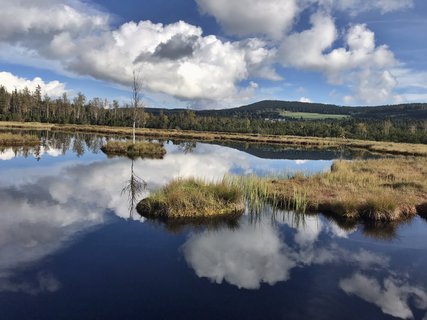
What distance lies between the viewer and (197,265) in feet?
41.9

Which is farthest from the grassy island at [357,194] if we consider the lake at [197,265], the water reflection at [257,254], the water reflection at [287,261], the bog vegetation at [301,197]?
the water reflection at [257,254]

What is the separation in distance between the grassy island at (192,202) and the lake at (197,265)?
85 centimetres

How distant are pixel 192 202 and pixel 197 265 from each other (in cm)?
592

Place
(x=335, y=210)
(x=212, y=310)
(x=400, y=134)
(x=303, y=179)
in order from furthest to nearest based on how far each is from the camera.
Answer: (x=400, y=134) < (x=303, y=179) < (x=335, y=210) < (x=212, y=310)

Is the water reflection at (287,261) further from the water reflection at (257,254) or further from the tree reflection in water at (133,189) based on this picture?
the tree reflection in water at (133,189)

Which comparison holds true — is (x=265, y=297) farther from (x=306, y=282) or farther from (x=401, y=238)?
(x=401, y=238)

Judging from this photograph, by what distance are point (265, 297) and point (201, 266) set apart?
266 cm

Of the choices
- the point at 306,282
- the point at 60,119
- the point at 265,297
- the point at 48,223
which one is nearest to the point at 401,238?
the point at 306,282

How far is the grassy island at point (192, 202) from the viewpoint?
1808cm

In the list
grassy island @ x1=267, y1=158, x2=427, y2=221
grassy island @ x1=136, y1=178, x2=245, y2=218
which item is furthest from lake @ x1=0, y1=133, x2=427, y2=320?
grassy island @ x1=267, y1=158, x2=427, y2=221

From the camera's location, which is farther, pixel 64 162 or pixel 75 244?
pixel 64 162

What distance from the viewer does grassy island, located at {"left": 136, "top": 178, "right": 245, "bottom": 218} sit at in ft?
59.3

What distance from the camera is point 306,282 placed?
39.3 feet

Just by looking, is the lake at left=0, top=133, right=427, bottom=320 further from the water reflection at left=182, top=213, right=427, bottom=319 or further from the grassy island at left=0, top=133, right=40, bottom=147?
the grassy island at left=0, top=133, right=40, bottom=147
